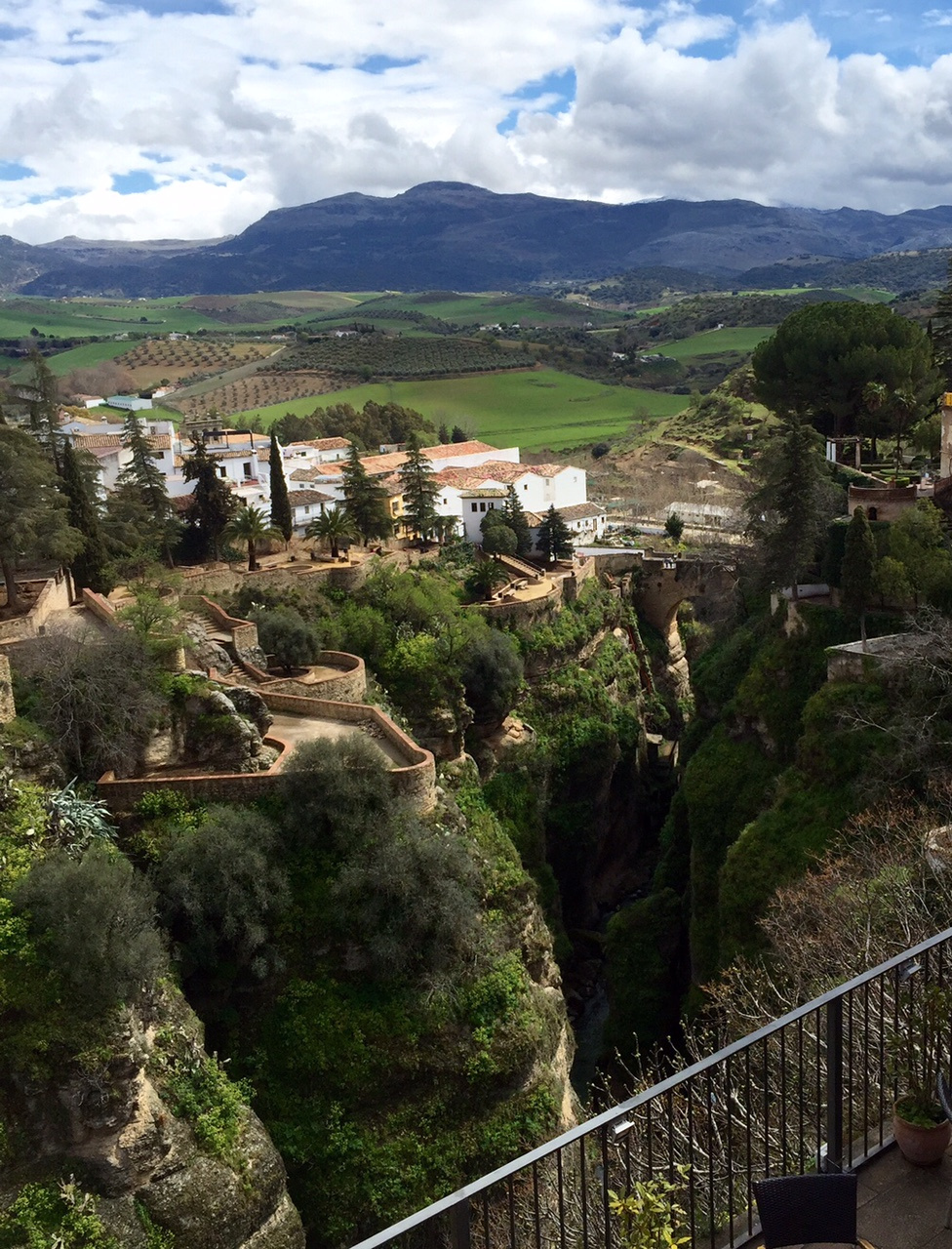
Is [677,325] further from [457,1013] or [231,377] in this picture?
[457,1013]

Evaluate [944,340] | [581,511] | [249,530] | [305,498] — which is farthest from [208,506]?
[944,340]

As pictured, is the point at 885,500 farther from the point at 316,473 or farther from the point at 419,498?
the point at 316,473

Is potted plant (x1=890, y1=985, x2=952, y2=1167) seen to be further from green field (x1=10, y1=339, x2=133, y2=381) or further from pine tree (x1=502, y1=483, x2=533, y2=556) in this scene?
green field (x1=10, y1=339, x2=133, y2=381)

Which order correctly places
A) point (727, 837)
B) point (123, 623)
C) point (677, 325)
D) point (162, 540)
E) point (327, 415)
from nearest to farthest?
point (123, 623) < point (727, 837) < point (162, 540) < point (327, 415) < point (677, 325)

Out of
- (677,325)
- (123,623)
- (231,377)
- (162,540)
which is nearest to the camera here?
(123,623)

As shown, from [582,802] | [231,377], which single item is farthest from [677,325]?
[582,802]

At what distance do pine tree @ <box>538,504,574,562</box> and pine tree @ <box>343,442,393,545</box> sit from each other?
6.89 m

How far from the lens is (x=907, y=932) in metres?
12.8

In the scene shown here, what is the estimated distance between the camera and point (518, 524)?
143ft

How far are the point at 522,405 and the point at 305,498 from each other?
161ft

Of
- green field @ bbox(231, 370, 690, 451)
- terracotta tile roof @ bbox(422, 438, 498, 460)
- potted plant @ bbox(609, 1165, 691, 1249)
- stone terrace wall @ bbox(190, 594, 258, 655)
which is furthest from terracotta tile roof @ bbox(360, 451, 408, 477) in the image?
potted plant @ bbox(609, 1165, 691, 1249)

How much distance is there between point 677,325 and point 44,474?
4566 inches

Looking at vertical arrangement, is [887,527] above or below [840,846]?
above

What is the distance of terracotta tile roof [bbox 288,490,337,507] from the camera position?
141 feet
